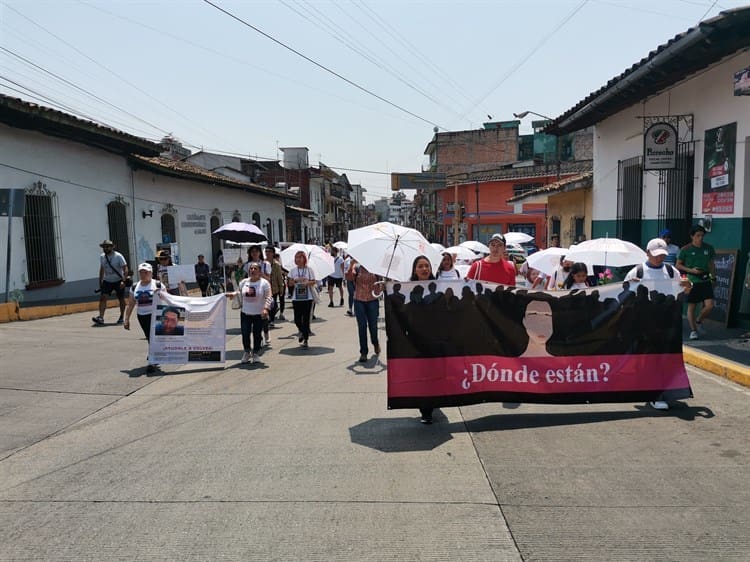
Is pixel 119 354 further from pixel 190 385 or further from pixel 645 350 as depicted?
pixel 645 350

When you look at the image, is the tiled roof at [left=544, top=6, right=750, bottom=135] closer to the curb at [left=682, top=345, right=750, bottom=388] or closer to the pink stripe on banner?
the curb at [left=682, top=345, right=750, bottom=388]

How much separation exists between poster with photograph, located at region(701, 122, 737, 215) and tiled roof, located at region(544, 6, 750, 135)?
1.23 meters

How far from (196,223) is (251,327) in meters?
18.4

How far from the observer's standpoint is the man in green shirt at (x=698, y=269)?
345 inches

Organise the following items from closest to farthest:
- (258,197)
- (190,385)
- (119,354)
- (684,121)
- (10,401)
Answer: (10,401), (190,385), (119,354), (684,121), (258,197)

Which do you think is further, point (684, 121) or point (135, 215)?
point (135, 215)

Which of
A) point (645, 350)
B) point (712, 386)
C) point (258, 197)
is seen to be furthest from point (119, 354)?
point (258, 197)

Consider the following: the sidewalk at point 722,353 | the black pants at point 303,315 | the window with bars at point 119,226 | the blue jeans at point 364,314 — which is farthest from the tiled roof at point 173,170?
the sidewalk at point 722,353

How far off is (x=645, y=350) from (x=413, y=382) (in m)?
2.41

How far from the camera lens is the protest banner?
5629mm

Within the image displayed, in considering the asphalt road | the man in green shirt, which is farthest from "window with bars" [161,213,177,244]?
the man in green shirt

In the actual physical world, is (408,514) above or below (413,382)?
below

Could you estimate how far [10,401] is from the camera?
21.9 feet

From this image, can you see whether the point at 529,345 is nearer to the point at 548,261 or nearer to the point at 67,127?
the point at 548,261
